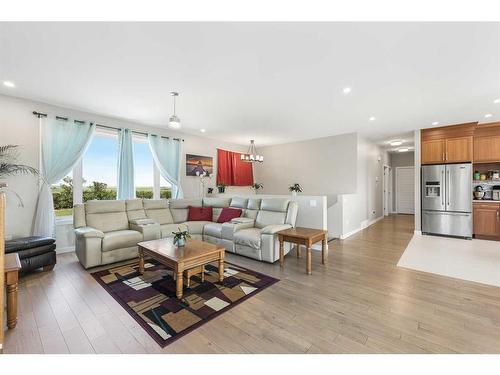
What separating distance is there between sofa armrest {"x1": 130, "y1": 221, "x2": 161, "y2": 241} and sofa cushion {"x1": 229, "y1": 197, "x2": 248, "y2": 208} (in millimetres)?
1598

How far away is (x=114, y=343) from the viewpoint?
174cm

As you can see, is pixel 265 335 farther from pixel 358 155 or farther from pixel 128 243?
pixel 358 155

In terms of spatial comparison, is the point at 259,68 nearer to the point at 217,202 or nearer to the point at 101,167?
the point at 217,202

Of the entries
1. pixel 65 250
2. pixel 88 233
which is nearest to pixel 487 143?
pixel 88 233

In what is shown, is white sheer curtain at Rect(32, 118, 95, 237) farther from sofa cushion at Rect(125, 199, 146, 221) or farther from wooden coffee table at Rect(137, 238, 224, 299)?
wooden coffee table at Rect(137, 238, 224, 299)

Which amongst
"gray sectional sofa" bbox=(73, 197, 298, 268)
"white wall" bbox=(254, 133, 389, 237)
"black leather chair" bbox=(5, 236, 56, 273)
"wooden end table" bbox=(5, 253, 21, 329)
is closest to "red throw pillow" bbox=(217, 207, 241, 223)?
"gray sectional sofa" bbox=(73, 197, 298, 268)

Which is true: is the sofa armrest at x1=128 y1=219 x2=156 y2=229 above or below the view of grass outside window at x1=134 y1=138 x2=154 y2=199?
below

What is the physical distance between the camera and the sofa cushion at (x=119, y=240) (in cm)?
341

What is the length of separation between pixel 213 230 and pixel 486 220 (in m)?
5.93

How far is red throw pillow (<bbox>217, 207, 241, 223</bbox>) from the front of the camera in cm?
461

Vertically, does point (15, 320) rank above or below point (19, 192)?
below

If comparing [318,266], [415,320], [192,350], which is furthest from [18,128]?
[415,320]

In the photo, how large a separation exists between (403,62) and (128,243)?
4.49 metres

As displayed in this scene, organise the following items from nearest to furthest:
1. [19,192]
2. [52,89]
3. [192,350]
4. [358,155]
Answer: [192,350]
[52,89]
[19,192]
[358,155]
